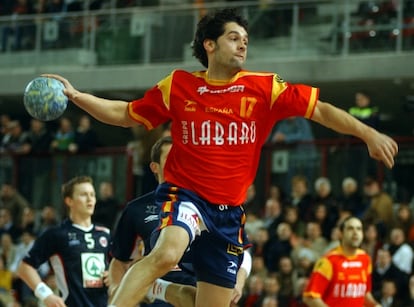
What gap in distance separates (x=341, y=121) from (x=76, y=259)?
144 inches

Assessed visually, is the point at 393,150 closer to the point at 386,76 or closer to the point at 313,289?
the point at 313,289

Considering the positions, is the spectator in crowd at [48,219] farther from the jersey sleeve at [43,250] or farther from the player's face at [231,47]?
the player's face at [231,47]

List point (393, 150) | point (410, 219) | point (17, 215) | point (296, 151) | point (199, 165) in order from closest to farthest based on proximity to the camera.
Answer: point (393, 150)
point (199, 165)
point (410, 219)
point (296, 151)
point (17, 215)

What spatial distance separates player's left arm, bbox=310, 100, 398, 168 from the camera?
764 cm

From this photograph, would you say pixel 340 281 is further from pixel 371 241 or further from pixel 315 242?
pixel 315 242

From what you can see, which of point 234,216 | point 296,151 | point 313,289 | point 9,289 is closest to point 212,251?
point 234,216

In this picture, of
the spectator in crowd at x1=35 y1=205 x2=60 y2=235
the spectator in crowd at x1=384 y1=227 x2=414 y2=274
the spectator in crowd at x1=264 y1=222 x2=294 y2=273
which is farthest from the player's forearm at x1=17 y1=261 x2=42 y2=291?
the spectator in crowd at x1=35 y1=205 x2=60 y2=235

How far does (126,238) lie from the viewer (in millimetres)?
9719

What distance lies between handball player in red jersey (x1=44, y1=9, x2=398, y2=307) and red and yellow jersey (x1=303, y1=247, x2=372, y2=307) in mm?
4042

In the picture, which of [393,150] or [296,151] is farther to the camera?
[296,151]

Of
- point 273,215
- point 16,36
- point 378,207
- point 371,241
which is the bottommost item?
point 371,241

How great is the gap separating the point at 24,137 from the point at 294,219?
7.27 m

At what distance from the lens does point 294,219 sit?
17.0 meters

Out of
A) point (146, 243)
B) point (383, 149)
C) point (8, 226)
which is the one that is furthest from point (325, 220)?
point (383, 149)
